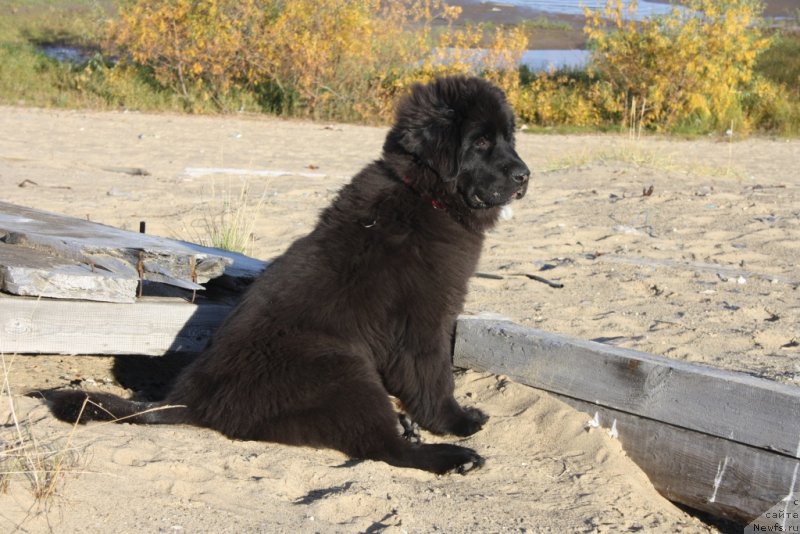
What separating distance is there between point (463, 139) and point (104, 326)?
1.88m

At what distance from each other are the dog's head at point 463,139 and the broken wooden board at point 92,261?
1.25 meters

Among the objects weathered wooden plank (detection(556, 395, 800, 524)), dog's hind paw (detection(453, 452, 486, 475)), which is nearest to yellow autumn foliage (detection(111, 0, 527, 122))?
weathered wooden plank (detection(556, 395, 800, 524))

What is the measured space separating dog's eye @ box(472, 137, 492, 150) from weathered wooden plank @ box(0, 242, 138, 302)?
1720 mm

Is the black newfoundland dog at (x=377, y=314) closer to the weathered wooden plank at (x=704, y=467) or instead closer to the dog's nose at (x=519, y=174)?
the dog's nose at (x=519, y=174)

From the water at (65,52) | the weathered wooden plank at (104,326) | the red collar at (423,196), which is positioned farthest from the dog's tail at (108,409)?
the water at (65,52)

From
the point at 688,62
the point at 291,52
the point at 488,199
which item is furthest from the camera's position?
the point at 291,52

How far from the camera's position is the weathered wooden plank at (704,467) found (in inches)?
134

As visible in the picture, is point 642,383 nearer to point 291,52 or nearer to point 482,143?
point 482,143

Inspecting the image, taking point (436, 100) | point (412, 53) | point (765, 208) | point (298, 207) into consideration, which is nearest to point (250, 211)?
point (298, 207)

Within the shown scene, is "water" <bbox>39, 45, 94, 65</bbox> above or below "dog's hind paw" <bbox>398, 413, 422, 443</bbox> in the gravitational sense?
above

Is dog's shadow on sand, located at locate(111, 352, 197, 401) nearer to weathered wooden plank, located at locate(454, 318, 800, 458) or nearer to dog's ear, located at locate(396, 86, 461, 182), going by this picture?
weathered wooden plank, located at locate(454, 318, 800, 458)

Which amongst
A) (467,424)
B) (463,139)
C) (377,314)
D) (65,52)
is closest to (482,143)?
(463,139)

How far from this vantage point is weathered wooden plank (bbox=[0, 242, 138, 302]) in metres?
4.12

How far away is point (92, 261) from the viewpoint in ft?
14.7
